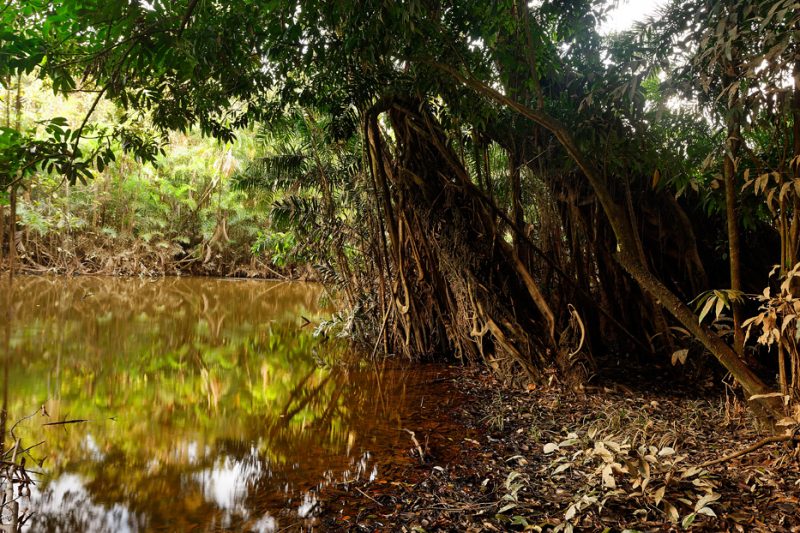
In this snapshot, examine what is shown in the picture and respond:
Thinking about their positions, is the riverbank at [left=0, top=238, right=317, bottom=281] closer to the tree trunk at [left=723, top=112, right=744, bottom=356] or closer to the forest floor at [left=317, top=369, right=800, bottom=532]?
the forest floor at [left=317, top=369, right=800, bottom=532]

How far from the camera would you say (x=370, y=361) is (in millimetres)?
6371

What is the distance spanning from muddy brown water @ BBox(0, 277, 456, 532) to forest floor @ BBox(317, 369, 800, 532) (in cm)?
29

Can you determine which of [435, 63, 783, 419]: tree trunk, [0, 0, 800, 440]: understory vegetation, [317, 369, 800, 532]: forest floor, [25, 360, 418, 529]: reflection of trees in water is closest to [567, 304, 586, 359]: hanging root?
[0, 0, 800, 440]: understory vegetation

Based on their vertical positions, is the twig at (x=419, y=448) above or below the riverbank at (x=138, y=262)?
below

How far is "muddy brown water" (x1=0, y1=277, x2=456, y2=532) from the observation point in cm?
272

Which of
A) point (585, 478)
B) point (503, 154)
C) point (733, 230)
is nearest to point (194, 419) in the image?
point (585, 478)

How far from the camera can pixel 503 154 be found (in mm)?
6168

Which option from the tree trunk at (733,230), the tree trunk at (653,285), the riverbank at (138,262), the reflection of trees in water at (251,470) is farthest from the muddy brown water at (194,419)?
the riverbank at (138,262)

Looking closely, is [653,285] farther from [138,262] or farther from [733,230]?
[138,262]

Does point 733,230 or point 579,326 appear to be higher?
point 733,230

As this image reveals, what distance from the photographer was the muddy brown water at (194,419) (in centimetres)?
272

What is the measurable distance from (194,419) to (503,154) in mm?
4289

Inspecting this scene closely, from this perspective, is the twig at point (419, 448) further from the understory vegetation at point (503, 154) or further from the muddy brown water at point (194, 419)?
the understory vegetation at point (503, 154)

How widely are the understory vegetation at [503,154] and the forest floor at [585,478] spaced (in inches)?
16.7
